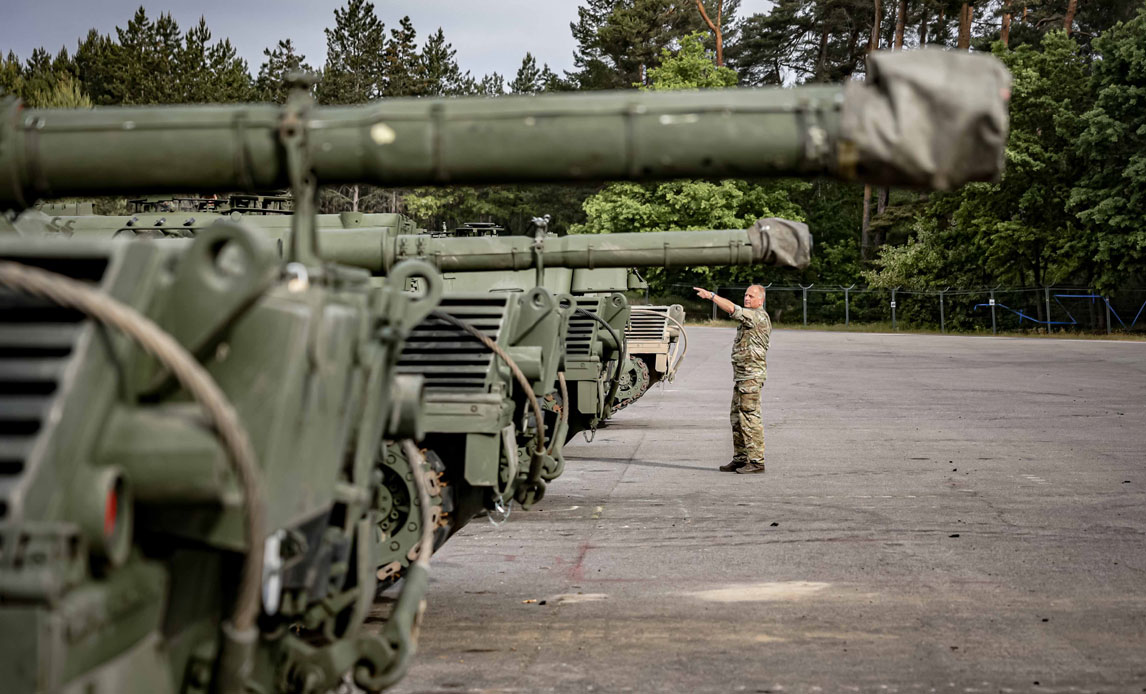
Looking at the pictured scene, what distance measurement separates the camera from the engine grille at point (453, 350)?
657 cm

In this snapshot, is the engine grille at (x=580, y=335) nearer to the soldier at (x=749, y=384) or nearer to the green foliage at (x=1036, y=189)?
the soldier at (x=749, y=384)

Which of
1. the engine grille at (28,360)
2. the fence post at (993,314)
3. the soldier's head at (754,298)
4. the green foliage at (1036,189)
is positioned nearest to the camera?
the engine grille at (28,360)

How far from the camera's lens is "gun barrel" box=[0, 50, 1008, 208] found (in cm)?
328

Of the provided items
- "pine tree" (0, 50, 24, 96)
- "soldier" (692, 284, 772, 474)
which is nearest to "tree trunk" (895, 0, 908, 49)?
"pine tree" (0, 50, 24, 96)

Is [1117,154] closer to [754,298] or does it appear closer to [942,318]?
[942,318]

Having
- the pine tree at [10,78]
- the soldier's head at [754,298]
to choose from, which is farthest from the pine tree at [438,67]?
the soldier's head at [754,298]

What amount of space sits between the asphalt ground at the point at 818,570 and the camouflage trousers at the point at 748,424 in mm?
282

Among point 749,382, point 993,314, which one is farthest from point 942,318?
point 749,382

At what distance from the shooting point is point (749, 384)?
12391mm

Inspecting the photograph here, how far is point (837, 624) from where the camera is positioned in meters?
6.51

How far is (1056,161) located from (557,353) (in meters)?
35.0

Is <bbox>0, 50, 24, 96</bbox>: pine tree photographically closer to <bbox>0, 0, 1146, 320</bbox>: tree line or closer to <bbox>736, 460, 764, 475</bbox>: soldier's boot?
<bbox>0, 0, 1146, 320</bbox>: tree line

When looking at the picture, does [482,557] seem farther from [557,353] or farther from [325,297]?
[325,297]

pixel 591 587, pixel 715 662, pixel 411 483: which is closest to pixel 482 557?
pixel 591 587
